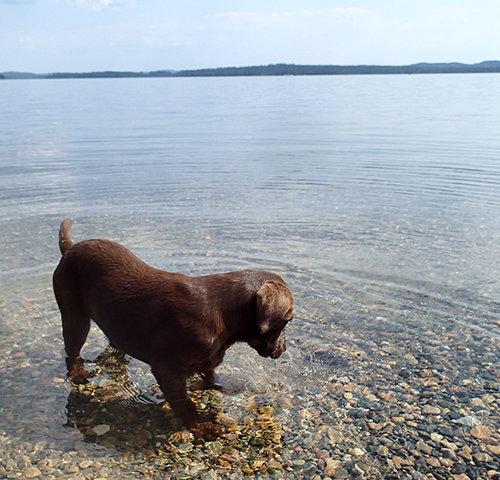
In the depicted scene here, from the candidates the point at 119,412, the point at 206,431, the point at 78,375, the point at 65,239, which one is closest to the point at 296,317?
the point at 206,431

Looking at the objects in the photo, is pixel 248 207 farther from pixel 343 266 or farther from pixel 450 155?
pixel 450 155

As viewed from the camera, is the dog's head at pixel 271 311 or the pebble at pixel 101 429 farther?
the pebble at pixel 101 429

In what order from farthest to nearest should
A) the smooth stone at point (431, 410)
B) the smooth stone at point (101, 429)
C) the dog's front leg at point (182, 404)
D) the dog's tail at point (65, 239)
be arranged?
the dog's tail at point (65, 239) → the smooth stone at point (431, 410) → the smooth stone at point (101, 429) → the dog's front leg at point (182, 404)

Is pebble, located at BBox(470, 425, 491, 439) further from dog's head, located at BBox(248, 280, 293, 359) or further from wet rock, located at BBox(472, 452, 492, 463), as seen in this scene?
dog's head, located at BBox(248, 280, 293, 359)

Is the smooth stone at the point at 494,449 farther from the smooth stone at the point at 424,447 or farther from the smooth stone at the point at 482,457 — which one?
the smooth stone at the point at 424,447

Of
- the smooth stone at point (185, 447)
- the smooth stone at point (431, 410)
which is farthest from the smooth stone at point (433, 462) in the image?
the smooth stone at point (185, 447)

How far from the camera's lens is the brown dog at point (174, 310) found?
4.33 m

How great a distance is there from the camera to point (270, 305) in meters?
Result: 4.27

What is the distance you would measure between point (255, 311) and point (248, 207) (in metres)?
7.47

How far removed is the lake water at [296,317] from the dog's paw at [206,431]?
0.09 metres

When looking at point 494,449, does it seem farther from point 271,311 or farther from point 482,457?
point 271,311

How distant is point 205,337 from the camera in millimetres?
4305

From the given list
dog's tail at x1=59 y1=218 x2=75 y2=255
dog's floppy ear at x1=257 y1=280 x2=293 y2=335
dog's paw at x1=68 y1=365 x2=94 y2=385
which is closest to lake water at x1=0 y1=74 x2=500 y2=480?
dog's paw at x1=68 y1=365 x2=94 y2=385

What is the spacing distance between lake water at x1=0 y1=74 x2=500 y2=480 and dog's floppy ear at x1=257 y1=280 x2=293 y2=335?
1084 millimetres
